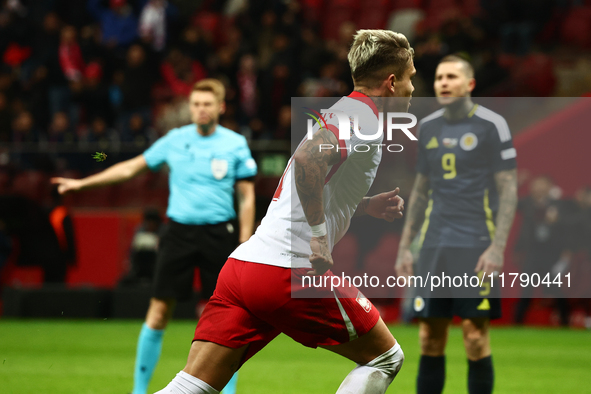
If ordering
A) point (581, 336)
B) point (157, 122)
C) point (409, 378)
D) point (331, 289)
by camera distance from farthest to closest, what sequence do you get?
point (157, 122) → point (581, 336) → point (409, 378) → point (331, 289)

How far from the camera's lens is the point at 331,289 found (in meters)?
3.18

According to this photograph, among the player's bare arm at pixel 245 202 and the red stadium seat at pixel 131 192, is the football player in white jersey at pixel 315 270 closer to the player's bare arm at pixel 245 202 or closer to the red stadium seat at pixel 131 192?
the player's bare arm at pixel 245 202

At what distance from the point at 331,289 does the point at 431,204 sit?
224 cm

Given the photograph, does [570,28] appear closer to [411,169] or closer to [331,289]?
[411,169]

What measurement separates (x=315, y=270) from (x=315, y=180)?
0.37 m

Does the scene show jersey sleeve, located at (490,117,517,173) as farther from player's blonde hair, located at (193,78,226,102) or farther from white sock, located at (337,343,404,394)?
player's blonde hair, located at (193,78,226,102)

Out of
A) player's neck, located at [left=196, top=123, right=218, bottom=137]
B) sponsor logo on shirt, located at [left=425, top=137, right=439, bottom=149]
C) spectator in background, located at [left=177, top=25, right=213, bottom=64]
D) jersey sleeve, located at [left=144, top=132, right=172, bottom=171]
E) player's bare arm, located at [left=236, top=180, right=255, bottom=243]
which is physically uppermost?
spectator in background, located at [left=177, top=25, right=213, bottom=64]

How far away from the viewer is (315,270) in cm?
306

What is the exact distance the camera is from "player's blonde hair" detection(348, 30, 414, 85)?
10.4 feet

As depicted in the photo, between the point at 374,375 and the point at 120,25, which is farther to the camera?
the point at 120,25

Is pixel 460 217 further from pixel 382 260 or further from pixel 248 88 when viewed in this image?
pixel 248 88

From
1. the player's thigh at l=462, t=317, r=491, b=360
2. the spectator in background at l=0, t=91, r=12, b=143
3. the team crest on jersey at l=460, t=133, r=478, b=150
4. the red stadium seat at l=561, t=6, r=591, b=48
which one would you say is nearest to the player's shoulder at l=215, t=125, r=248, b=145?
the team crest on jersey at l=460, t=133, r=478, b=150

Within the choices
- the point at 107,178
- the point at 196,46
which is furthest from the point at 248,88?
the point at 107,178

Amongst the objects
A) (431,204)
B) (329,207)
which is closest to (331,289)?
(329,207)
